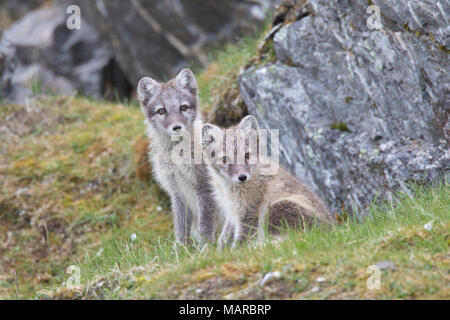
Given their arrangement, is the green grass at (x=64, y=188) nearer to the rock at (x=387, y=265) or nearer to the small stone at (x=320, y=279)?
the small stone at (x=320, y=279)

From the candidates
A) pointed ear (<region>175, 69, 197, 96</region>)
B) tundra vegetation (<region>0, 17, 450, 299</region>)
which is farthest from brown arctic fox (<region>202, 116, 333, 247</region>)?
pointed ear (<region>175, 69, 197, 96</region>)

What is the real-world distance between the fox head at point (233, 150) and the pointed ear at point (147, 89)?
3.77 feet

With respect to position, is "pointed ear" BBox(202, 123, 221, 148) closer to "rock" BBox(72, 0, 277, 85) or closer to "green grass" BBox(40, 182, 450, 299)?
"green grass" BBox(40, 182, 450, 299)

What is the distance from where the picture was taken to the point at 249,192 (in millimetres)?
5812

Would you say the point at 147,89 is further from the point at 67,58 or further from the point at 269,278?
the point at 67,58

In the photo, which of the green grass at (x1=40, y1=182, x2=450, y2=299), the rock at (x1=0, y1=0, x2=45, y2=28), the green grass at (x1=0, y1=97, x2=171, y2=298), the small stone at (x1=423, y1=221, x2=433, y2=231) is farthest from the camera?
the rock at (x1=0, y1=0, x2=45, y2=28)

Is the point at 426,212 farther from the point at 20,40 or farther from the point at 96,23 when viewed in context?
the point at 20,40

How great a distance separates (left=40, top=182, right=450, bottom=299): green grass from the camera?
152 inches

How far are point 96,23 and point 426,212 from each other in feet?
31.2

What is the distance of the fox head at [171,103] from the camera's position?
667cm

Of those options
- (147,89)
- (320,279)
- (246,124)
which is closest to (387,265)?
(320,279)

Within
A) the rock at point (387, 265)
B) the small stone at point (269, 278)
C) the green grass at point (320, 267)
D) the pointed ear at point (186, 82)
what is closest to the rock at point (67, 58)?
the pointed ear at point (186, 82)

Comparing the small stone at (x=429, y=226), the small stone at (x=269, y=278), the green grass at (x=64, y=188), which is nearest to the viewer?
the small stone at (x=269, y=278)

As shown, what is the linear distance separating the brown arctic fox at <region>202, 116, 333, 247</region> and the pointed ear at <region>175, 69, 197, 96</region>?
3.48 feet
